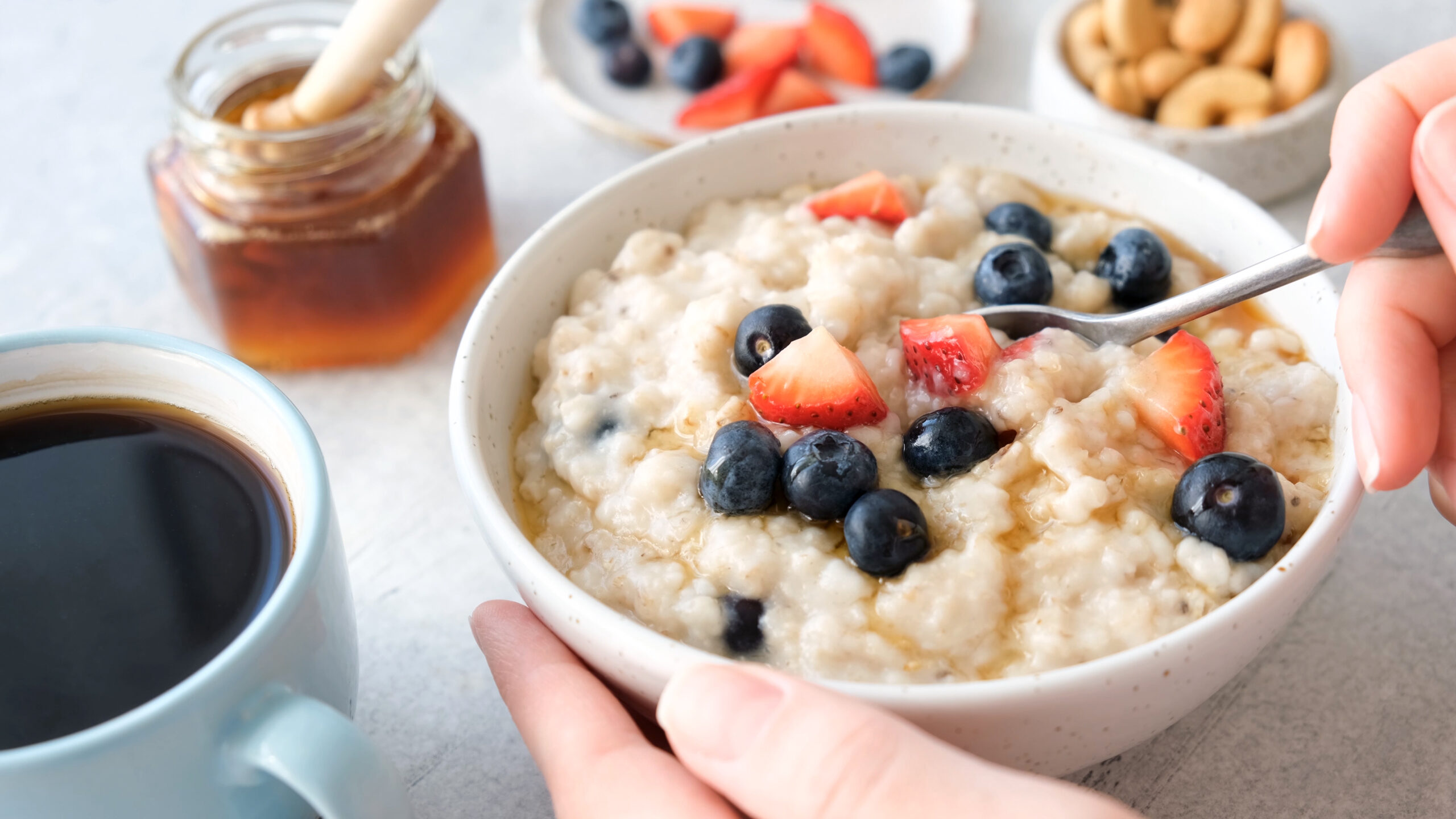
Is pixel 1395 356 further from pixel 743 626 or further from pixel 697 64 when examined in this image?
pixel 697 64

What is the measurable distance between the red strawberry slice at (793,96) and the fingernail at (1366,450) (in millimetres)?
1346

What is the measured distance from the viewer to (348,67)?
1753 mm

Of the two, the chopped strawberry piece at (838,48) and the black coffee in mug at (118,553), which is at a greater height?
the black coffee in mug at (118,553)

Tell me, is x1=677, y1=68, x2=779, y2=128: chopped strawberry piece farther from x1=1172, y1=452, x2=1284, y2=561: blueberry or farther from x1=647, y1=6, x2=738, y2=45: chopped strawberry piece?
x1=1172, y1=452, x2=1284, y2=561: blueberry

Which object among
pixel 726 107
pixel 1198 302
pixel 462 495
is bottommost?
pixel 462 495

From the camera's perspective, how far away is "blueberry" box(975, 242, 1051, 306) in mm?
1452

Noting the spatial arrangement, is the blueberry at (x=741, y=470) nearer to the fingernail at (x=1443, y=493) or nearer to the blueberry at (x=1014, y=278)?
the blueberry at (x=1014, y=278)

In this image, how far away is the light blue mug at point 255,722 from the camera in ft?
3.06

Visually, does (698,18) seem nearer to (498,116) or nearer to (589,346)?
(498,116)

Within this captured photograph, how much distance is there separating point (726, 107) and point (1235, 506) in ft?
4.64

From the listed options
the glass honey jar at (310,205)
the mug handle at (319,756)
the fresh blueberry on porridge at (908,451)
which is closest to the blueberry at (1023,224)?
the fresh blueberry on porridge at (908,451)

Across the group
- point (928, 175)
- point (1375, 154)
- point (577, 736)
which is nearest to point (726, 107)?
point (928, 175)

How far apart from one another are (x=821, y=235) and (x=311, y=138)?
30.3 inches

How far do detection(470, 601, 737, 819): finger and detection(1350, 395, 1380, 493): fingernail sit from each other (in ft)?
2.26
